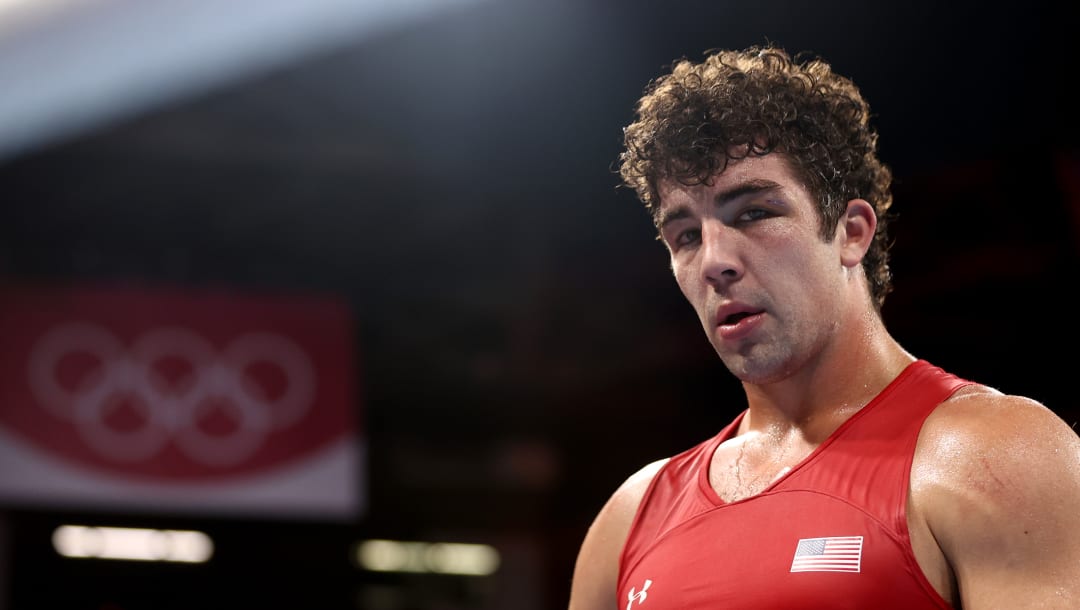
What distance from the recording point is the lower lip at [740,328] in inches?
85.0

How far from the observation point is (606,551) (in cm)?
242

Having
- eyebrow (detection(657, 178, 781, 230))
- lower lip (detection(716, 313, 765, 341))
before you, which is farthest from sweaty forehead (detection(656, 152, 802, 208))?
lower lip (detection(716, 313, 765, 341))

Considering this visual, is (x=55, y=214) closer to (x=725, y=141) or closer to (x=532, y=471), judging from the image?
(x=532, y=471)

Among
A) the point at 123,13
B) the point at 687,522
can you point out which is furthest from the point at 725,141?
the point at 123,13

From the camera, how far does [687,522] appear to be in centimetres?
220

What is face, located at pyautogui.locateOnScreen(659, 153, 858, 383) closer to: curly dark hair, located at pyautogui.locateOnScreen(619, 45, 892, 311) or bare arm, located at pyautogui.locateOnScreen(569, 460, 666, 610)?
curly dark hair, located at pyautogui.locateOnScreen(619, 45, 892, 311)

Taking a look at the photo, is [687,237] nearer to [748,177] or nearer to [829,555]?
[748,177]

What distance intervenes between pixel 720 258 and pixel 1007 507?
26.0 inches

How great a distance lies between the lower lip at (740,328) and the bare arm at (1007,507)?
396mm

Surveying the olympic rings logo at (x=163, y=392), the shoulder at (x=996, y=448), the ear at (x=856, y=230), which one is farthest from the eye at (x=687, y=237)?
the olympic rings logo at (x=163, y=392)

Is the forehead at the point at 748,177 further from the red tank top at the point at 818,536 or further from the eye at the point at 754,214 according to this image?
the red tank top at the point at 818,536

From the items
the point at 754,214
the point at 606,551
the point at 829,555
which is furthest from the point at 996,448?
the point at 606,551

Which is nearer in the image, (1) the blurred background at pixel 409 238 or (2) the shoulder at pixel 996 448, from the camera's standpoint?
(2) the shoulder at pixel 996 448

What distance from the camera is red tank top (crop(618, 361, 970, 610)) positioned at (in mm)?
1842
